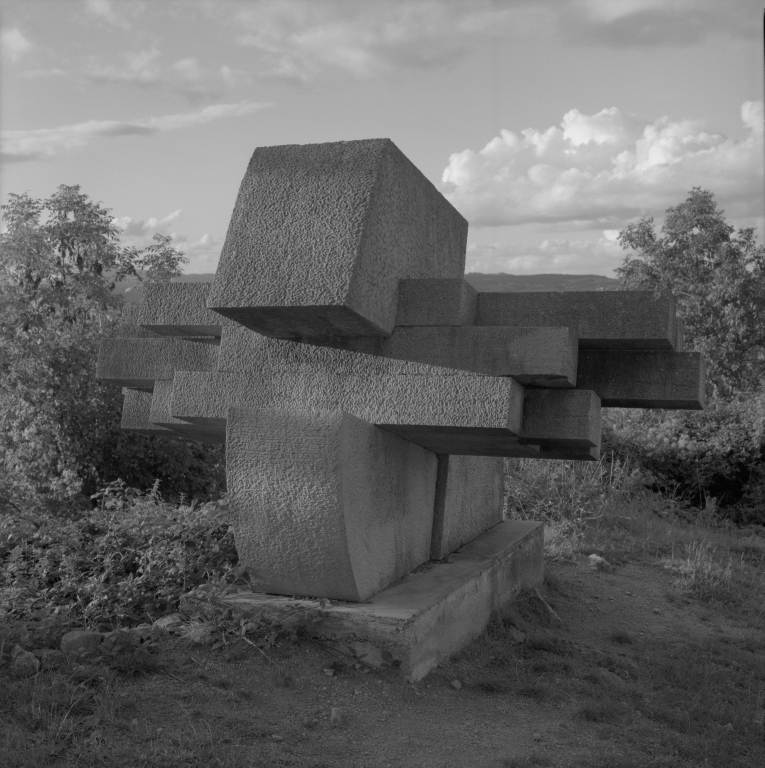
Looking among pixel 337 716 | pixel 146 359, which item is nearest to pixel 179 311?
pixel 146 359

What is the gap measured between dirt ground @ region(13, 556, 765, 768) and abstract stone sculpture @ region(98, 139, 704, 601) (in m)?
0.56

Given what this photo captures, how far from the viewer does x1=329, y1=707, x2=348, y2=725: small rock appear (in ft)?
10.5

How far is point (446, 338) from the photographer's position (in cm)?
412

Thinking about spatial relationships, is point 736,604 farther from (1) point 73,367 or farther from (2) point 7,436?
(2) point 7,436

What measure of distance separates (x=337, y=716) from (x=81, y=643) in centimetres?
113

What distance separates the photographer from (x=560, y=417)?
412cm

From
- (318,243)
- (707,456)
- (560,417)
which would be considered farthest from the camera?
(707,456)

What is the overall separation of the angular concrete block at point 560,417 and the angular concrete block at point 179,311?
1613mm

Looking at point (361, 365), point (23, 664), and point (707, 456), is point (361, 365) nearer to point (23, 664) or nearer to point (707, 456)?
point (23, 664)

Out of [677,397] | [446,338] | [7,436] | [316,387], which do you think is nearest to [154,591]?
[316,387]

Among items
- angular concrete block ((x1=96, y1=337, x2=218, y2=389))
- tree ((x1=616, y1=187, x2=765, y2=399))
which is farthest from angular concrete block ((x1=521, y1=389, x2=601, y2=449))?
tree ((x1=616, y1=187, x2=765, y2=399))

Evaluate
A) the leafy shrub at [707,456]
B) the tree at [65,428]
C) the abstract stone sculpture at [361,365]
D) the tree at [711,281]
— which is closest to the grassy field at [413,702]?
the abstract stone sculpture at [361,365]

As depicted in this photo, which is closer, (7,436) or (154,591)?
(154,591)

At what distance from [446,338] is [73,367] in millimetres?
5154
